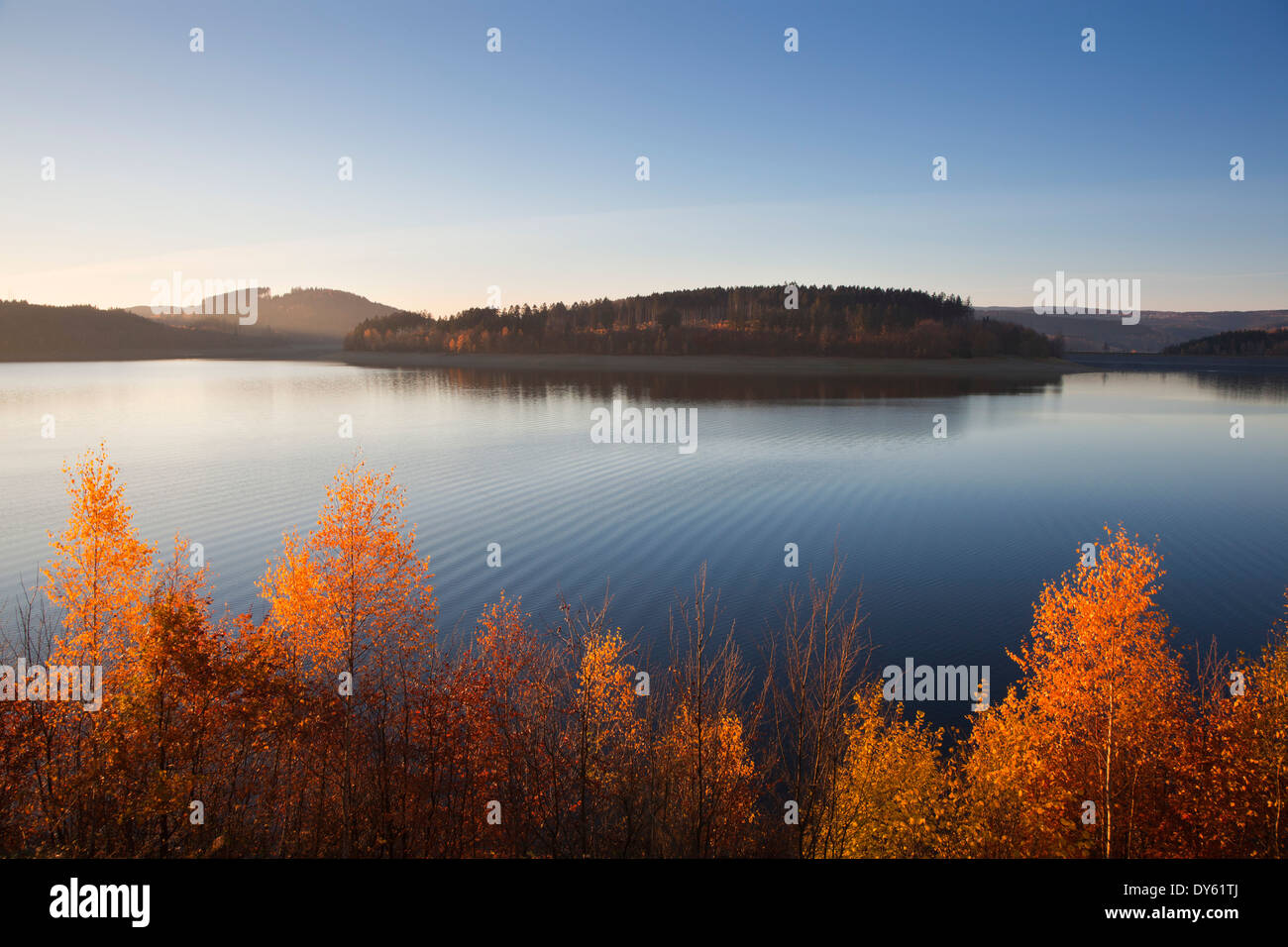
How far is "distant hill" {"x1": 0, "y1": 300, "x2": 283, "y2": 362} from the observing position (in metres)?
160

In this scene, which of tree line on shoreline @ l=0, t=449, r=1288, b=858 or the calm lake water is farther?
the calm lake water

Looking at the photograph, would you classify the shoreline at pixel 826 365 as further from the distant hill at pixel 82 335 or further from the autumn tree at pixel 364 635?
the autumn tree at pixel 364 635

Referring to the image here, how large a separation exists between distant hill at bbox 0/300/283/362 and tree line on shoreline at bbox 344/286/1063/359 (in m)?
47.7

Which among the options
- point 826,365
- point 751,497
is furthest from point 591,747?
point 826,365

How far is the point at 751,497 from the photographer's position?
38750 mm

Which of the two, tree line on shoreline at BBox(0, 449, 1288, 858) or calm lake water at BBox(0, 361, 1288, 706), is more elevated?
calm lake water at BBox(0, 361, 1288, 706)

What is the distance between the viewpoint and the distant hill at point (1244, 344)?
422 feet

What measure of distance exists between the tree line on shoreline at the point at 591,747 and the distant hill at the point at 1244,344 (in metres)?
143

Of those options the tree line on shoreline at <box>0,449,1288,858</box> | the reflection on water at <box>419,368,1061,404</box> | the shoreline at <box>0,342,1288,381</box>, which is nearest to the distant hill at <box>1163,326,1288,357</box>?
the shoreline at <box>0,342,1288,381</box>

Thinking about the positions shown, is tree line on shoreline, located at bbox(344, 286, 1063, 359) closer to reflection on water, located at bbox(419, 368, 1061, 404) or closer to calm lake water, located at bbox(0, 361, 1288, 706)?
reflection on water, located at bbox(419, 368, 1061, 404)

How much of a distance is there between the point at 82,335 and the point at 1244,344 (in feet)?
789

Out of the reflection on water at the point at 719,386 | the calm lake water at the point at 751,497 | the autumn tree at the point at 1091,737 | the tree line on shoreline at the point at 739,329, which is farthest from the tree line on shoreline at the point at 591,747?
the tree line on shoreline at the point at 739,329

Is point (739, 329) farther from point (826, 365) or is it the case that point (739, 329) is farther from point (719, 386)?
point (719, 386)
